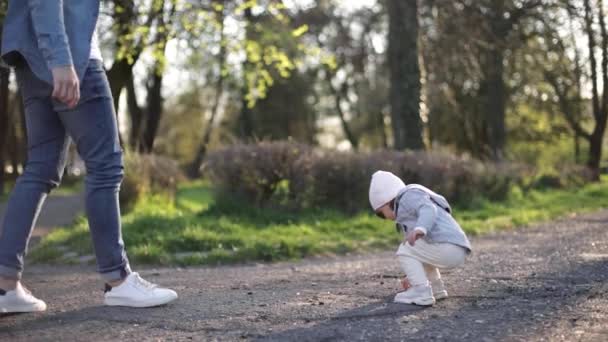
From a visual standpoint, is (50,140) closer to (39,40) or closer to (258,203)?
(39,40)

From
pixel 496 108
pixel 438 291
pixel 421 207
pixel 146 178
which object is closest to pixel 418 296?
pixel 438 291

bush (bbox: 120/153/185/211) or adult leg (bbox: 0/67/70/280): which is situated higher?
adult leg (bbox: 0/67/70/280)

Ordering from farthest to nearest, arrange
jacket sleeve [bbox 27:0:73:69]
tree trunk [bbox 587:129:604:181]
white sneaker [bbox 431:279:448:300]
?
1. tree trunk [bbox 587:129:604:181]
2. white sneaker [bbox 431:279:448:300]
3. jacket sleeve [bbox 27:0:73:69]

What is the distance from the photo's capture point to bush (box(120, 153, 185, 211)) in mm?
12195

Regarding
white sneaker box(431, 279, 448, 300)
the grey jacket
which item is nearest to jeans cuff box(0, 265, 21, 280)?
the grey jacket

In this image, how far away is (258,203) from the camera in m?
11.2

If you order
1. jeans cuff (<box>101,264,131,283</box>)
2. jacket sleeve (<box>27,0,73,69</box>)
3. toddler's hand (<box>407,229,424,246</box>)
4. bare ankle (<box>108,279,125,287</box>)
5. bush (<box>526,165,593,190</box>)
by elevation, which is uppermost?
jacket sleeve (<box>27,0,73,69</box>)

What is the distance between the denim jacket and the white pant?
217cm

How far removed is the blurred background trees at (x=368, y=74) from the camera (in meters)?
14.5

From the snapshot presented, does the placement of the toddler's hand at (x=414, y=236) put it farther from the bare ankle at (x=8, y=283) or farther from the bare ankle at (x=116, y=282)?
the bare ankle at (x=8, y=283)

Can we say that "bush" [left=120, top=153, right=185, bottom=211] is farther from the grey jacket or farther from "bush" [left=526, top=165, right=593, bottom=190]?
"bush" [left=526, top=165, right=593, bottom=190]

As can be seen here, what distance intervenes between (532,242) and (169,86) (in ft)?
98.5

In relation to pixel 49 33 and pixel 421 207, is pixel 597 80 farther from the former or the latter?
pixel 49 33

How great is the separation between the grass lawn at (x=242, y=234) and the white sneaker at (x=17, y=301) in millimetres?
3230
